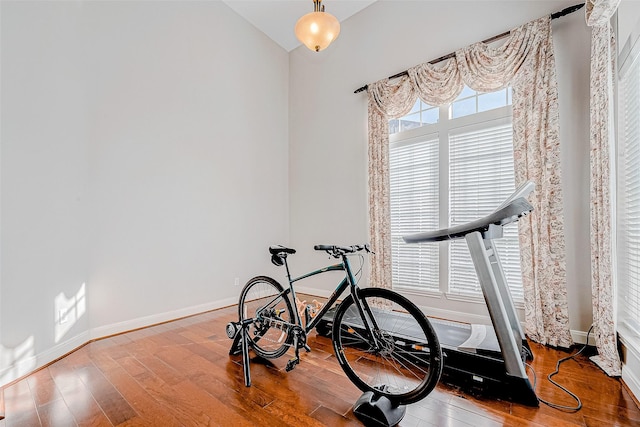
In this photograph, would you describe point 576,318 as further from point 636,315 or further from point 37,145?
point 37,145

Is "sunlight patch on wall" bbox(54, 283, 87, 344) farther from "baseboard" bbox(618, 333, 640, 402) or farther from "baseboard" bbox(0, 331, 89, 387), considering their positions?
"baseboard" bbox(618, 333, 640, 402)

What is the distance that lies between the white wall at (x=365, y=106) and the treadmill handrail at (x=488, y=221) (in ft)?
4.68

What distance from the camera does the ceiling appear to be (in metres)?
3.96

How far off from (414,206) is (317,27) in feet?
7.18

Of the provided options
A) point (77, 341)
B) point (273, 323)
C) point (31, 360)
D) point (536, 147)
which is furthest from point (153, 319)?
point (536, 147)

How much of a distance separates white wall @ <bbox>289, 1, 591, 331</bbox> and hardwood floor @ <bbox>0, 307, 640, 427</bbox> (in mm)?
1049

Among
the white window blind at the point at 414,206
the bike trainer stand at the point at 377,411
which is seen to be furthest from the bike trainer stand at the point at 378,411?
the white window blind at the point at 414,206

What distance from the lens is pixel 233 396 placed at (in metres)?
1.84

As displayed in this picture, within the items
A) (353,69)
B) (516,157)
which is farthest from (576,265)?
(353,69)

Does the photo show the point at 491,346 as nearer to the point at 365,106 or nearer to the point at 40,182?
the point at 365,106

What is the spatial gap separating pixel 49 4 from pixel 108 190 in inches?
61.0

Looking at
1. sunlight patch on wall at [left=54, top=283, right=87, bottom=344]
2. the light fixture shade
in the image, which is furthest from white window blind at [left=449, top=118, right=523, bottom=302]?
sunlight patch on wall at [left=54, top=283, right=87, bottom=344]

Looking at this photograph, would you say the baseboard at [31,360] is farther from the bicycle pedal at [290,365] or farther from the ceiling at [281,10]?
the ceiling at [281,10]

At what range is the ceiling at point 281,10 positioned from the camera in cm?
396
